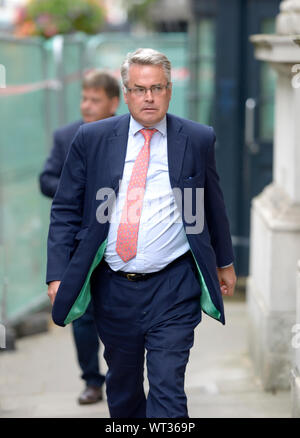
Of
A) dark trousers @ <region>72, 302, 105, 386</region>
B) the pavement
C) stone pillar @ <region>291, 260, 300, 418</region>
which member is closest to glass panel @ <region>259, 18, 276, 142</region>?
the pavement

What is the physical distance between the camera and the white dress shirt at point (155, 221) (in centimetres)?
402

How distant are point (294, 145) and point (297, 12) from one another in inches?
29.9

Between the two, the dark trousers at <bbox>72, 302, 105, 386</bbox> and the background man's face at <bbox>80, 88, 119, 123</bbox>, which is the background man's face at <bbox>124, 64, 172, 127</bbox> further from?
the dark trousers at <bbox>72, 302, 105, 386</bbox>

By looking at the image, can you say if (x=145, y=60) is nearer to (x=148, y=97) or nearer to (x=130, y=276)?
(x=148, y=97)

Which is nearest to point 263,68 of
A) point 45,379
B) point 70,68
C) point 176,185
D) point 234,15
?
point 234,15

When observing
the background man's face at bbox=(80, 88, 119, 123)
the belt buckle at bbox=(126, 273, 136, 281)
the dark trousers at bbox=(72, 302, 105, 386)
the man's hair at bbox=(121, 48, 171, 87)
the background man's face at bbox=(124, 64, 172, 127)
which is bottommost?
the dark trousers at bbox=(72, 302, 105, 386)

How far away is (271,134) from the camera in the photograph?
8.40 m

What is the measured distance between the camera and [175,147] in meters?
4.04

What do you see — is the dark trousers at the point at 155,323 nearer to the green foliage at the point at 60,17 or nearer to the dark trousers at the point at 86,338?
the dark trousers at the point at 86,338

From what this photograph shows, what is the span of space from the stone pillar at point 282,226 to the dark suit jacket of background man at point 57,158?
123 centimetres

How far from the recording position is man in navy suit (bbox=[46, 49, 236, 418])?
4.00m

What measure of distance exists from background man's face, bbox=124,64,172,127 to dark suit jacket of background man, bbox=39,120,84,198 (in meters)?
1.64

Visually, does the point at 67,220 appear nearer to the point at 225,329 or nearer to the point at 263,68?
the point at 225,329

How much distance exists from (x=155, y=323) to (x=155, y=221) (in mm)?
435
